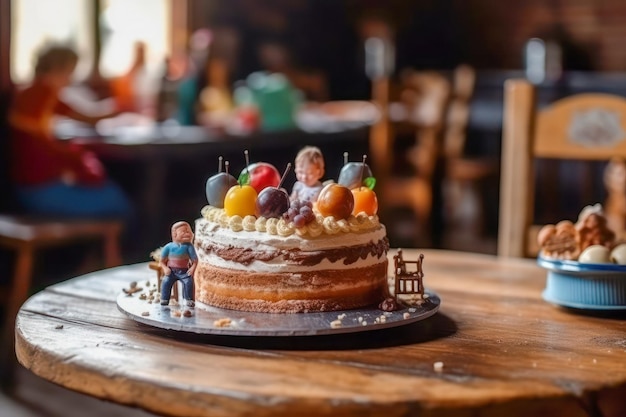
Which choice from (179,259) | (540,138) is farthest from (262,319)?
(540,138)

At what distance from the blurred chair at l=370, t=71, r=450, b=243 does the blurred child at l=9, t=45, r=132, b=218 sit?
2049 millimetres

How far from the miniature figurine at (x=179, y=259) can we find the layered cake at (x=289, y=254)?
0.03 meters

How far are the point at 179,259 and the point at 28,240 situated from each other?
94.6 inches

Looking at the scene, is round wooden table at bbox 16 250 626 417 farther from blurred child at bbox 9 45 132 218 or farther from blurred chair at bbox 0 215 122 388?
blurred child at bbox 9 45 132 218

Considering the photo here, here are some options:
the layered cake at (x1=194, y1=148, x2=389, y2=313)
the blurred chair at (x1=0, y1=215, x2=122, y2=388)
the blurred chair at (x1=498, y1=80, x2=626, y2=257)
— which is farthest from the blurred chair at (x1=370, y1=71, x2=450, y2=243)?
the layered cake at (x1=194, y1=148, x2=389, y2=313)

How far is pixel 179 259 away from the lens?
4.76 ft

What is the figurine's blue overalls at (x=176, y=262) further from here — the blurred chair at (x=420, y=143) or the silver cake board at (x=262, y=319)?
the blurred chair at (x=420, y=143)

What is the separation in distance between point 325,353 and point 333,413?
0.74 feet

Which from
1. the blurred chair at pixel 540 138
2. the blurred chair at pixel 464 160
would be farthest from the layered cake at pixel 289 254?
the blurred chair at pixel 464 160

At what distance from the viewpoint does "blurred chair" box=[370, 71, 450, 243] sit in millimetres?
5707

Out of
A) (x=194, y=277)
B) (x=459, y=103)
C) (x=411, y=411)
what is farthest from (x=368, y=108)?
(x=411, y=411)

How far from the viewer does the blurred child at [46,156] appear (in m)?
4.07

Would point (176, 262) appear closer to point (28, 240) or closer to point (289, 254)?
point (289, 254)

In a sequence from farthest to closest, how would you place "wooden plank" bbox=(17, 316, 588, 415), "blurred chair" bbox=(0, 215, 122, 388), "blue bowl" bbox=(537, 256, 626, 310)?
1. "blurred chair" bbox=(0, 215, 122, 388)
2. "blue bowl" bbox=(537, 256, 626, 310)
3. "wooden plank" bbox=(17, 316, 588, 415)
